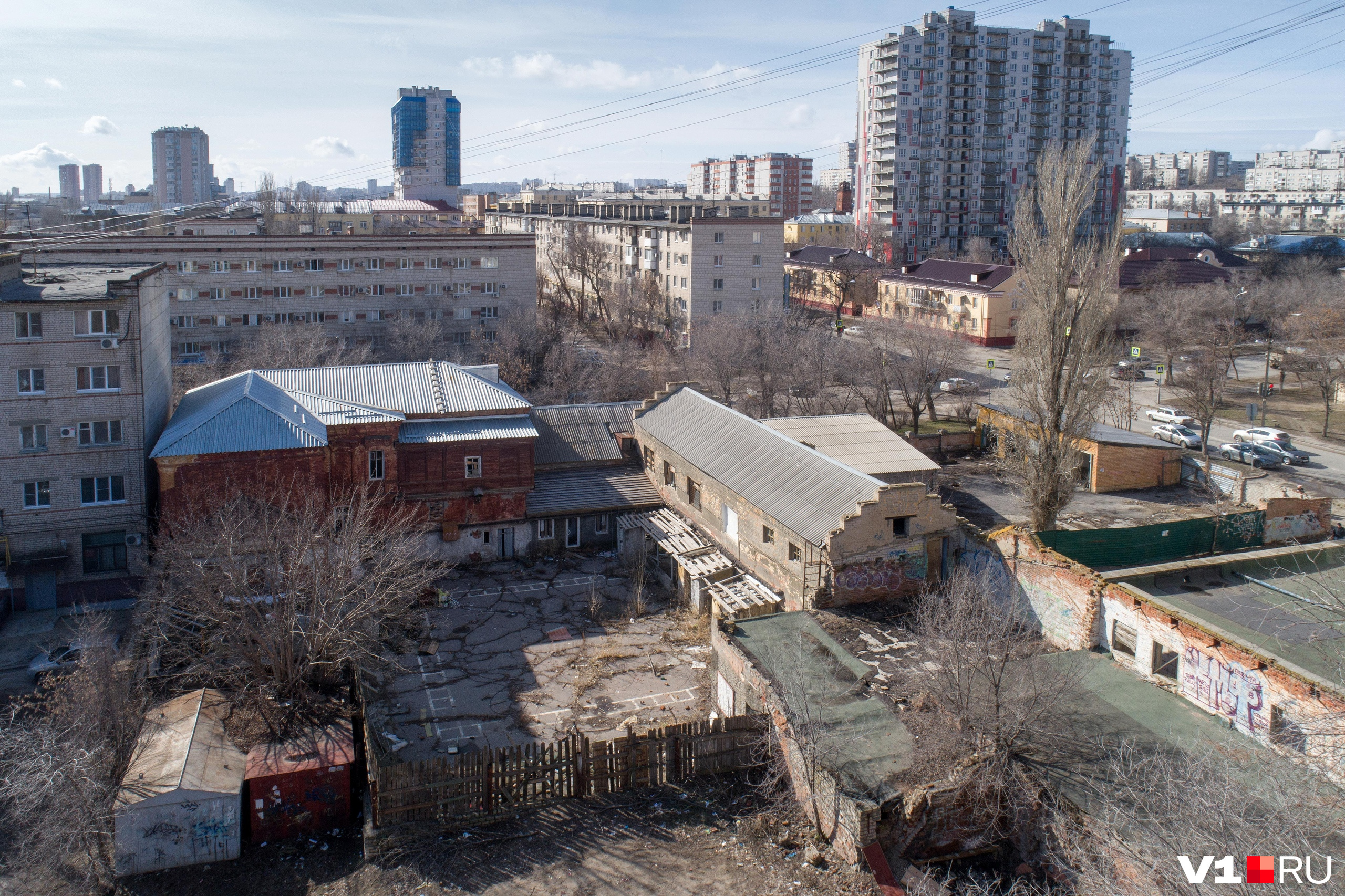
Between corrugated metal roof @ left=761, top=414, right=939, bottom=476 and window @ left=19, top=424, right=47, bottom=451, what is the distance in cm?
2308

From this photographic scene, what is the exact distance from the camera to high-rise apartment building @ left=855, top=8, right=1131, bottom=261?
104500mm

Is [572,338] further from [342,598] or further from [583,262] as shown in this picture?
[342,598]

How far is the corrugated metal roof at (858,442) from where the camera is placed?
3198cm

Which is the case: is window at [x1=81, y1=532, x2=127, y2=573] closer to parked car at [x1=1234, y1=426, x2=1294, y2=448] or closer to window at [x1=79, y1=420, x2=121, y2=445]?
window at [x1=79, y1=420, x2=121, y2=445]

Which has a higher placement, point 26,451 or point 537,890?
point 26,451

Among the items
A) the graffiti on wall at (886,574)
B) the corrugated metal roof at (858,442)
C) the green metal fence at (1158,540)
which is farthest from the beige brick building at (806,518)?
the corrugated metal roof at (858,442)

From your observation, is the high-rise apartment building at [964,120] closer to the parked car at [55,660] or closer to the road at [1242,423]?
the road at [1242,423]

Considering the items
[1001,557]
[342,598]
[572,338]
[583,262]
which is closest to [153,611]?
[342,598]

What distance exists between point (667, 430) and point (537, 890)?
65.7ft

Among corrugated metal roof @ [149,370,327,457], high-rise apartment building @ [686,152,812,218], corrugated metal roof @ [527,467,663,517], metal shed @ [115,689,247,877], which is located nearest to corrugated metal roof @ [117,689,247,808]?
metal shed @ [115,689,247,877]

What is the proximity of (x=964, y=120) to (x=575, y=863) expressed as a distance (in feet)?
354

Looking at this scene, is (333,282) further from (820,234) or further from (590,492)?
(820,234)

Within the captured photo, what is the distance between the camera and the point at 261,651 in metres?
18.9

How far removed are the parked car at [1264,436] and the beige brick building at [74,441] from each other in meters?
44.9
